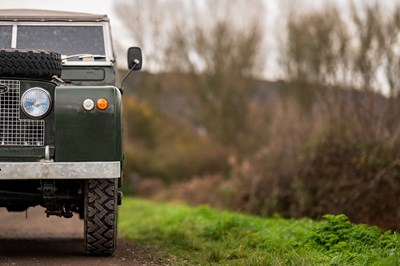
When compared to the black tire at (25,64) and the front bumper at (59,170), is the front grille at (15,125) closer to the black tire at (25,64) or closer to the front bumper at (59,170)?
the black tire at (25,64)

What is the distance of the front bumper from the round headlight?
0.53 m

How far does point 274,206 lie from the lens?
1662 cm

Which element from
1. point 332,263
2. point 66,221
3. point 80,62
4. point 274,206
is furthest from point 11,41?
point 274,206

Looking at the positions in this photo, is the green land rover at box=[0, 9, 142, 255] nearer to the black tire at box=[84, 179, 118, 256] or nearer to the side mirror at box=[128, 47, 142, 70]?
the black tire at box=[84, 179, 118, 256]

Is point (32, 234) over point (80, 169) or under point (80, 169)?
under

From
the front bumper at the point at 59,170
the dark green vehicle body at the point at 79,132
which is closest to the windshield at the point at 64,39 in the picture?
the dark green vehicle body at the point at 79,132

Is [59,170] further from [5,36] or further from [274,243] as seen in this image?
[274,243]

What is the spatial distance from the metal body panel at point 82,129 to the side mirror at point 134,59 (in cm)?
183

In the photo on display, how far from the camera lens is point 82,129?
7473 mm

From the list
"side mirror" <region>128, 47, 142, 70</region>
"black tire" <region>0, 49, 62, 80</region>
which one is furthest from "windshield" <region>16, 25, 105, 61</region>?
"black tire" <region>0, 49, 62, 80</region>

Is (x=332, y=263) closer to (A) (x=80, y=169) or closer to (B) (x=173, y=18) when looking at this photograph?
(A) (x=80, y=169)

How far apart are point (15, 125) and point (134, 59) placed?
2161 millimetres

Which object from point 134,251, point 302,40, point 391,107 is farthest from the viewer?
point 302,40

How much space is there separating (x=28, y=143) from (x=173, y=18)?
27351 millimetres
